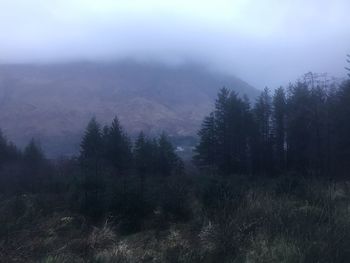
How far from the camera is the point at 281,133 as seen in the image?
5566cm

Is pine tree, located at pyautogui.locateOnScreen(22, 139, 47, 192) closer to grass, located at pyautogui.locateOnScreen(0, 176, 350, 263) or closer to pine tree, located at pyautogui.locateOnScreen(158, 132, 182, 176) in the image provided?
pine tree, located at pyautogui.locateOnScreen(158, 132, 182, 176)

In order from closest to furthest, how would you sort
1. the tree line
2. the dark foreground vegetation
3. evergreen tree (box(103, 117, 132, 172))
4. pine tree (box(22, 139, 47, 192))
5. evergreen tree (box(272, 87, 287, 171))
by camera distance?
the dark foreground vegetation
pine tree (box(22, 139, 47, 192))
the tree line
evergreen tree (box(103, 117, 132, 172))
evergreen tree (box(272, 87, 287, 171))

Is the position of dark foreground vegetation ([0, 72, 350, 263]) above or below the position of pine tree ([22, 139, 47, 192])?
above

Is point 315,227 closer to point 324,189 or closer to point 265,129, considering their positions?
point 324,189

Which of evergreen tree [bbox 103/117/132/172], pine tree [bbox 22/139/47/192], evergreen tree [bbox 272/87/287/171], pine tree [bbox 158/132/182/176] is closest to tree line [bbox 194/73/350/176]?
evergreen tree [bbox 272/87/287/171]

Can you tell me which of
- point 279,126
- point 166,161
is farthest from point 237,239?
point 279,126

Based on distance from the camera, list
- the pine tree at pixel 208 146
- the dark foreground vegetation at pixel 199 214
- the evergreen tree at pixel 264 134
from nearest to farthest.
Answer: the dark foreground vegetation at pixel 199 214
the evergreen tree at pixel 264 134
the pine tree at pixel 208 146

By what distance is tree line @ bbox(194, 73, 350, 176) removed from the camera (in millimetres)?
44375

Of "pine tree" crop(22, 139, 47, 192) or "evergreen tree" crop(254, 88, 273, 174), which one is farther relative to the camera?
"evergreen tree" crop(254, 88, 273, 174)

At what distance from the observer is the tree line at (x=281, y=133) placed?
44375 mm

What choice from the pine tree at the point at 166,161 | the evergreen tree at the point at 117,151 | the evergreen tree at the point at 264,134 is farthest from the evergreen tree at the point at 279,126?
the evergreen tree at the point at 117,151

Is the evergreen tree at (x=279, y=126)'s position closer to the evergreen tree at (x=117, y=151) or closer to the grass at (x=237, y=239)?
the evergreen tree at (x=117, y=151)

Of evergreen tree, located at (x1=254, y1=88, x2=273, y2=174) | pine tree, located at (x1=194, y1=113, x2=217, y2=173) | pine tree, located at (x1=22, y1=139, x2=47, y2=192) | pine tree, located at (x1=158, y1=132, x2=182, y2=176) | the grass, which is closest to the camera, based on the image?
the grass

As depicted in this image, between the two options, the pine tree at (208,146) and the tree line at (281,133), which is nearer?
the tree line at (281,133)
